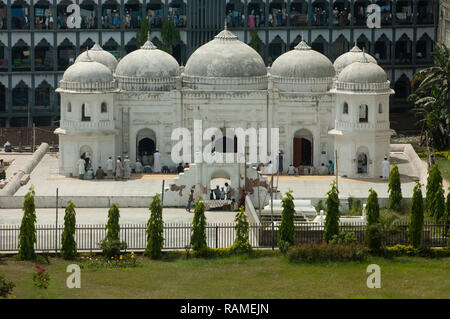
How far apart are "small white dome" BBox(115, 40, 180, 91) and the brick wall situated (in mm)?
12335

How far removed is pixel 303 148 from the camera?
89375mm

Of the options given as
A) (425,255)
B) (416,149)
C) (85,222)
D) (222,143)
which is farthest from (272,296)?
(416,149)

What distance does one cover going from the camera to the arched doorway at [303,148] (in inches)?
3499

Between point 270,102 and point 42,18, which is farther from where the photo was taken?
point 42,18

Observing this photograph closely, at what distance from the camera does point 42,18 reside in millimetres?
110312

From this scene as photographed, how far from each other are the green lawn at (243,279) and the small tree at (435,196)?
17.8 ft

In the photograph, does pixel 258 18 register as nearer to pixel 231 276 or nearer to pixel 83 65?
Answer: pixel 83 65

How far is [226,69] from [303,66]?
458cm

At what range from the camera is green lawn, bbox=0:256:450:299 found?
60219 mm

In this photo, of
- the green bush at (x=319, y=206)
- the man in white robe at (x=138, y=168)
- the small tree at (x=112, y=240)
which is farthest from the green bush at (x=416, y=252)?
the man in white robe at (x=138, y=168)

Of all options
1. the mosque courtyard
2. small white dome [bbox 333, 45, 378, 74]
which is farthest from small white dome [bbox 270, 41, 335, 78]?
the mosque courtyard

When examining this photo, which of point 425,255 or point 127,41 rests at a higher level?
point 127,41

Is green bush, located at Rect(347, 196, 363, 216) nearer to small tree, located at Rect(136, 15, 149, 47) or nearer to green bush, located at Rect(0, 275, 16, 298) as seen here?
green bush, located at Rect(0, 275, 16, 298)

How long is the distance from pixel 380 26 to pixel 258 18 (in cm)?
893
